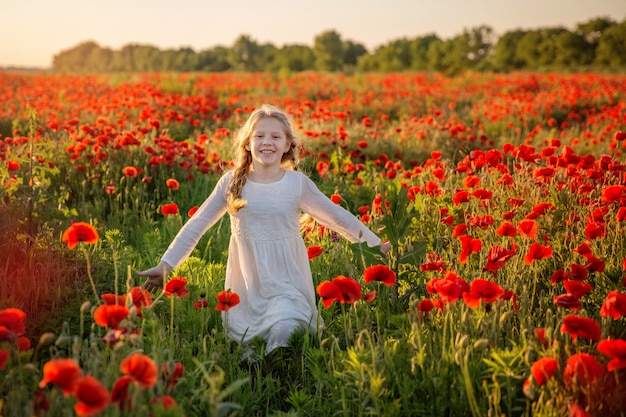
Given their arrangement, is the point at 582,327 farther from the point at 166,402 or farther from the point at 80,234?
the point at 80,234

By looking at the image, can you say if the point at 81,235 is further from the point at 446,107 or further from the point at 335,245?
the point at 446,107

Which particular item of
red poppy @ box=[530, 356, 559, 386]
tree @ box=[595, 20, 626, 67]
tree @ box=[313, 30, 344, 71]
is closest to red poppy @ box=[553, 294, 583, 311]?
red poppy @ box=[530, 356, 559, 386]

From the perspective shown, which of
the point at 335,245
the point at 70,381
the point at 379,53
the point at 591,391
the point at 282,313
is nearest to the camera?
the point at 70,381

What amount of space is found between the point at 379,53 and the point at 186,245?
60.8 metres

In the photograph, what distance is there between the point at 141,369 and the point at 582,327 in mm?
1378

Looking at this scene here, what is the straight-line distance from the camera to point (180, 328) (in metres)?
3.11

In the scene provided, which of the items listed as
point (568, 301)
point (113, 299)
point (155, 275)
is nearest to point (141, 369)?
point (113, 299)

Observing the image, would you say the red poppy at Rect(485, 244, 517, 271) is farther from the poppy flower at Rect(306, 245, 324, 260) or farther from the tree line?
the tree line

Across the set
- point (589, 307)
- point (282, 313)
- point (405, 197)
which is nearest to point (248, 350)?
point (282, 313)

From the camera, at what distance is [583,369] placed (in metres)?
1.88

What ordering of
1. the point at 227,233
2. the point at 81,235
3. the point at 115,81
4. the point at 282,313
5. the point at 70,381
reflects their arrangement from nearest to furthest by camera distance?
the point at 70,381 < the point at 81,235 < the point at 282,313 < the point at 227,233 < the point at 115,81

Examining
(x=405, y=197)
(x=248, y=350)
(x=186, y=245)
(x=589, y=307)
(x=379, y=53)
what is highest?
(x=379, y=53)

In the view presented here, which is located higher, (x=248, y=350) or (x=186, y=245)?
(x=186, y=245)

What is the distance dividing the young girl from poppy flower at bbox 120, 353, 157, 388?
4.71ft
